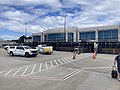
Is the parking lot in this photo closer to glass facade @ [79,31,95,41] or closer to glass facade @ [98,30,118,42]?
glass facade @ [98,30,118,42]

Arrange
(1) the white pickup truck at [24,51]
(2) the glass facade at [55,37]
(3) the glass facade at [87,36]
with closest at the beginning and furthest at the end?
1. (1) the white pickup truck at [24,51]
2. (3) the glass facade at [87,36]
3. (2) the glass facade at [55,37]

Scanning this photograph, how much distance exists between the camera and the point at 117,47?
38188 mm

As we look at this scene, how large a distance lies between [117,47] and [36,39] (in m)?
67.0

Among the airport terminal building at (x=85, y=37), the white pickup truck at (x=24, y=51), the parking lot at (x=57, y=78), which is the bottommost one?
the parking lot at (x=57, y=78)

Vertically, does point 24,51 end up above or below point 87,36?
below

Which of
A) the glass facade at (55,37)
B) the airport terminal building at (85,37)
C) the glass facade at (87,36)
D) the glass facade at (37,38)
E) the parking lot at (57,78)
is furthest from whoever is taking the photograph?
the glass facade at (37,38)

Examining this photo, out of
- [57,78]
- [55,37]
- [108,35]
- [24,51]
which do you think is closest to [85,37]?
[108,35]

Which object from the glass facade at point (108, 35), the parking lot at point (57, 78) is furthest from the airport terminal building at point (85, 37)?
the parking lot at point (57, 78)

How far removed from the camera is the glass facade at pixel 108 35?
69.6 m

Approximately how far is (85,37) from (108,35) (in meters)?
11.5

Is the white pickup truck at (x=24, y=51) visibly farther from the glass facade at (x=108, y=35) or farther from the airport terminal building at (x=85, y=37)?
the glass facade at (x=108, y=35)

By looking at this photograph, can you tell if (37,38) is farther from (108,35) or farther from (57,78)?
(57,78)

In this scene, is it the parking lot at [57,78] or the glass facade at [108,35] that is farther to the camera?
the glass facade at [108,35]

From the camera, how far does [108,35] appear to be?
235 feet
